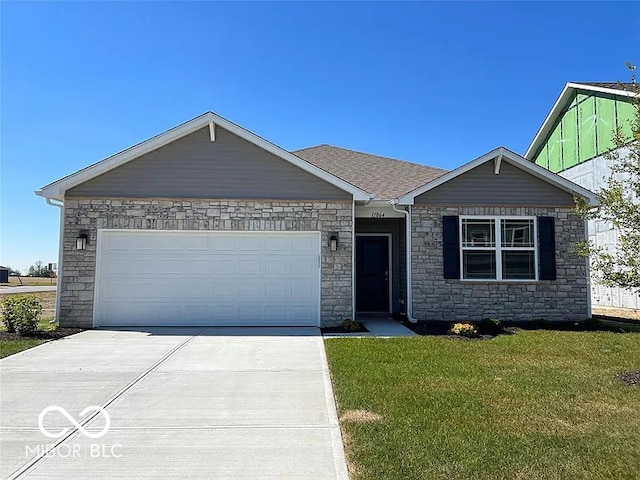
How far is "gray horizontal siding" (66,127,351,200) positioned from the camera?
34.9 feet

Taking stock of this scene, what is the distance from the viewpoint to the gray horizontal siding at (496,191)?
439 inches

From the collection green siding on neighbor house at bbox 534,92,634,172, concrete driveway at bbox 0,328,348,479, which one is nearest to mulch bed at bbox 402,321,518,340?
concrete driveway at bbox 0,328,348,479

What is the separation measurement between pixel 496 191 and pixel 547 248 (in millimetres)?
1901

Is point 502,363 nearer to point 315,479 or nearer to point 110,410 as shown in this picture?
point 315,479

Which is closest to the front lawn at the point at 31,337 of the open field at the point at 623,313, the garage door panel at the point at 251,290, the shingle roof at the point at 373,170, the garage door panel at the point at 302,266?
the garage door panel at the point at 251,290

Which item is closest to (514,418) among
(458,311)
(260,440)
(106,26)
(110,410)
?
(260,440)

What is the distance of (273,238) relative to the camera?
10766 millimetres

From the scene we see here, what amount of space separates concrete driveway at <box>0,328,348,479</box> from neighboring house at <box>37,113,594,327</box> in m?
2.51

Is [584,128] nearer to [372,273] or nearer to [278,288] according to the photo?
[372,273]

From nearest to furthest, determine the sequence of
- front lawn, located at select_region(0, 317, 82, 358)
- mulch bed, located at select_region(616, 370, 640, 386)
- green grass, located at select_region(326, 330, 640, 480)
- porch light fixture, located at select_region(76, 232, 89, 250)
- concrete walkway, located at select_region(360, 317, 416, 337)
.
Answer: green grass, located at select_region(326, 330, 640, 480), mulch bed, located at select_region(616, 370, 640, 386), front lawn, located at select_region(0, 317, 82, 358), concrete walkway, located at select_region(360, 317, 416, 337), porch light fixture, located at select_region(76, 232, 89, 250)

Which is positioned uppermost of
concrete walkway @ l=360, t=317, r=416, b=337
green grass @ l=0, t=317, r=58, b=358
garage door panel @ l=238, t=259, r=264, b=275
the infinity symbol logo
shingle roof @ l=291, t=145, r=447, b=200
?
shingle roof @ l=291, t=145, r=447, b=200

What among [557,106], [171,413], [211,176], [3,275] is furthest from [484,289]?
[3,275]

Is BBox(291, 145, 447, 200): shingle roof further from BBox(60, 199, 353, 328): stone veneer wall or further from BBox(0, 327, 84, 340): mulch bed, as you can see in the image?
BBox(0, 327, 84, 340): mulch bed

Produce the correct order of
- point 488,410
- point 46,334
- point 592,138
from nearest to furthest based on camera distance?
point 488,410 < point 46,334 < point 592,138
